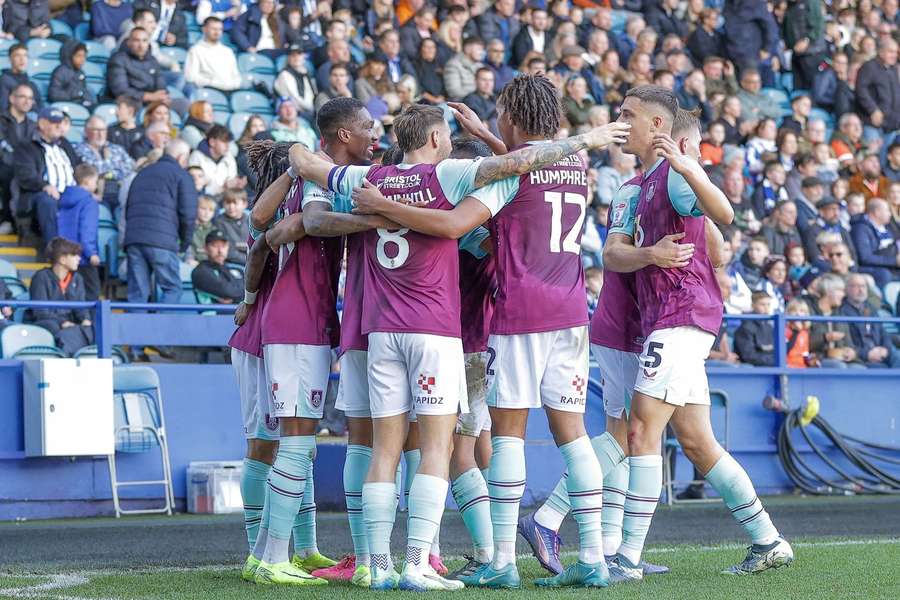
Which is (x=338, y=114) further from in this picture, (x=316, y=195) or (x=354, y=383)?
(x=354, y=383)

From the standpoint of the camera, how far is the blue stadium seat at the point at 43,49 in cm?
1523

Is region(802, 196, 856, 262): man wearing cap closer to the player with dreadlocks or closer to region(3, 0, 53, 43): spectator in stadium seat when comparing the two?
region(3, 0, 53, 43): spectator in stadium seat

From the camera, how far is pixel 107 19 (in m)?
15.8

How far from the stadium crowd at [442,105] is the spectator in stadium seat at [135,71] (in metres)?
0.02

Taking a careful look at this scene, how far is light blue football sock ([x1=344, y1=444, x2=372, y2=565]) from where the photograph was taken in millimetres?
6309

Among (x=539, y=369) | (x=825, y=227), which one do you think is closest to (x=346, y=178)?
(x=539, y=369)

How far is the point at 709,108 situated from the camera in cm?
Answer: 1855

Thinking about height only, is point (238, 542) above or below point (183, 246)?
below

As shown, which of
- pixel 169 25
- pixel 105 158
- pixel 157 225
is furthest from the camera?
pixel 169 25

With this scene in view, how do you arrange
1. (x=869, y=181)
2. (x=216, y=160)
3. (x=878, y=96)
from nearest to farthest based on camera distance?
(x=216, y=160) → (x=869, y=181) → (x=878, y=96)

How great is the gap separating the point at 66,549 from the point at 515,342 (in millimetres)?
3633

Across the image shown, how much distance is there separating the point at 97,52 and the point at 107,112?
1.49 m

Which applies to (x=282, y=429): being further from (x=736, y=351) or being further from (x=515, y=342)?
(x=736, y=351)

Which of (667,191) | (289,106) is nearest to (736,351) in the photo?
(289,106)
